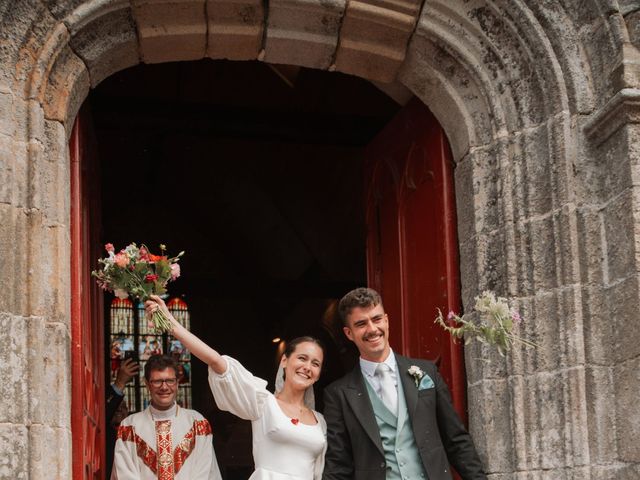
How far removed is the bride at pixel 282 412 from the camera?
16.5 feet

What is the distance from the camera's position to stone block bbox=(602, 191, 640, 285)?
4.85 metres

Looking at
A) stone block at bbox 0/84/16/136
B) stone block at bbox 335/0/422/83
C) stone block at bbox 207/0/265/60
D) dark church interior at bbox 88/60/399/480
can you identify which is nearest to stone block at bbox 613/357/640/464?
stone block at bbox 335/0/422/83

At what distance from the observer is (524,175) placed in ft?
17.3

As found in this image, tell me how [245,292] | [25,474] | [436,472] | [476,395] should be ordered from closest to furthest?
[25,474], [436,472], [476,395], [245,292]

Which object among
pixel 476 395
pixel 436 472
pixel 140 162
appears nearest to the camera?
pixel 436 472

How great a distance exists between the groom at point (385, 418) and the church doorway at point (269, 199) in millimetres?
363

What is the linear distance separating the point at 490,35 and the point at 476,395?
1793 mm

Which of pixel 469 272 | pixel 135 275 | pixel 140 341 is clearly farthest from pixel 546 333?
pixel 140 341

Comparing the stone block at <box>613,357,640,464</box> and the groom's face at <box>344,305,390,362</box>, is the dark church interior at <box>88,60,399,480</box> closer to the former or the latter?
the groom's face at <box>344,305,390,362</box>

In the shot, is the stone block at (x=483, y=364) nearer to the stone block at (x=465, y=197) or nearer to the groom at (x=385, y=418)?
the groom at (x=385, y=418)

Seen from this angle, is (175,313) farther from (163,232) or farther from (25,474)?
(25,474)

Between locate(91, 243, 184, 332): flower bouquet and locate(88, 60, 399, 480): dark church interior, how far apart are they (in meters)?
2.68

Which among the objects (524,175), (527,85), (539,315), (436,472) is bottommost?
(436,472)

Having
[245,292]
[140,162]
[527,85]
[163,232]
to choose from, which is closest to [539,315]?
[527,85]
